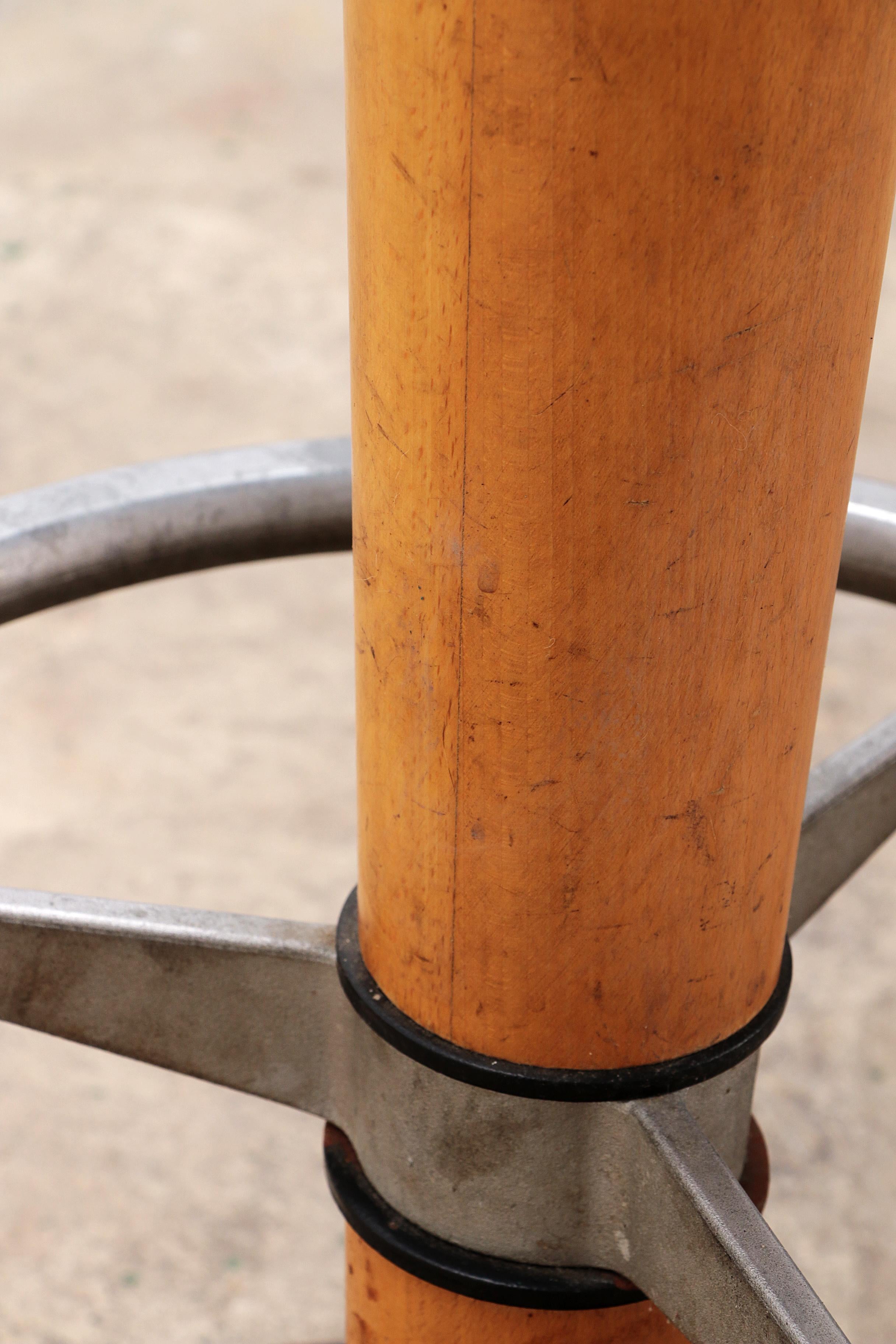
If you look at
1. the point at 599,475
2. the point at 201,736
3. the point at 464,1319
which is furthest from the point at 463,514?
the point at 201,736

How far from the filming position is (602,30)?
1.18 ft

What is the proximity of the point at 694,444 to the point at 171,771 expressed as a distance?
79.9 inches

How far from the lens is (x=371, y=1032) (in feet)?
1.82

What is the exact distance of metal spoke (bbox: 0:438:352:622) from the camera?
69cm

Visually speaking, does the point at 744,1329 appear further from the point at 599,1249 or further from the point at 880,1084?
the point at 880,1084

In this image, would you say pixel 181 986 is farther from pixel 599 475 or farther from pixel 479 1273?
pixel 599 475

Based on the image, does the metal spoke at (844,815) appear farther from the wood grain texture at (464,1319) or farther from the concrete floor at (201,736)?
the concrete floor at (201,736)

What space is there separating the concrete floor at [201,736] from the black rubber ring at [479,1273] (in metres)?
1.22

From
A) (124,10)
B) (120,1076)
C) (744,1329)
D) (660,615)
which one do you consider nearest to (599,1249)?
(744,1329)

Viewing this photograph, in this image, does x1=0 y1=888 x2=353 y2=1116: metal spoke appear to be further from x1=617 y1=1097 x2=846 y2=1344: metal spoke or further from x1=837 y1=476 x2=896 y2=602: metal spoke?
x1=837 y1=476 x2=896 y2=602: metal spoke

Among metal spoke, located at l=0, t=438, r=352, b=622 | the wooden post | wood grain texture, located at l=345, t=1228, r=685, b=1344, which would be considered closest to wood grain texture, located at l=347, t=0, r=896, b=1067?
the wooden post

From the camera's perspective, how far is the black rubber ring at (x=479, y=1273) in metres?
0.54

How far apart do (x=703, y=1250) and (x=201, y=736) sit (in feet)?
6.60

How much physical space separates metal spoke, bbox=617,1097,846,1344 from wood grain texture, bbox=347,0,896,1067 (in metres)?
0.03
